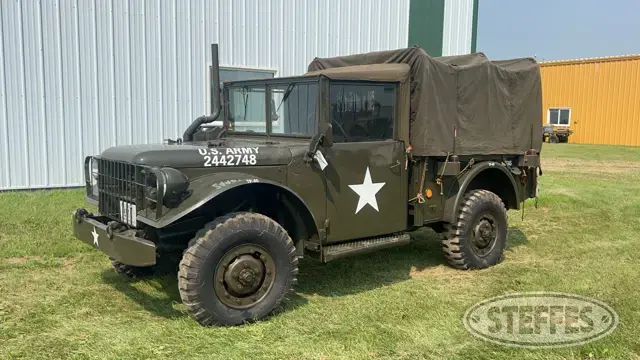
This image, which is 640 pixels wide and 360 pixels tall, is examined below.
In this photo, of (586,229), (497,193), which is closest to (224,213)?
(497,193)

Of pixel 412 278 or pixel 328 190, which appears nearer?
pixel 328 190

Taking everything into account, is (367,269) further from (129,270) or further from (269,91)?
(129,270)

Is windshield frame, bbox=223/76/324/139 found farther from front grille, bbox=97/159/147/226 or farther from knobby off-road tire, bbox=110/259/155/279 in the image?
knobby off-road tire, bbox=110/259/155/279

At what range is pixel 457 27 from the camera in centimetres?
1425

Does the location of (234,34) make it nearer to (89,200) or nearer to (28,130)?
(28,130)

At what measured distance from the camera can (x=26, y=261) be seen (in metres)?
5.94

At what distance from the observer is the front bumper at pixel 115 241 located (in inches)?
158

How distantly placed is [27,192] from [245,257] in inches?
263

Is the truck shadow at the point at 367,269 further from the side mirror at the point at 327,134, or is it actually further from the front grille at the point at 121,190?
the front grille at the point at 121,190

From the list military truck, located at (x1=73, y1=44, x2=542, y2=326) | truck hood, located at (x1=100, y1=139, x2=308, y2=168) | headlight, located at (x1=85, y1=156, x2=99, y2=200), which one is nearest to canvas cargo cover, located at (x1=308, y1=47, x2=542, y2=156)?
military truck, located at (x1=73, y1=44, x2=542, y2=326)

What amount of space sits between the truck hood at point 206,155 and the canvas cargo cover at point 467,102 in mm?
1285
